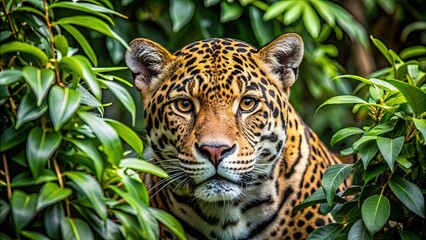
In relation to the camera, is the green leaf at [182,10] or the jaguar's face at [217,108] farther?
the green leaf at [182,10]

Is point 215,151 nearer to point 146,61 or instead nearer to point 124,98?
point 124,98

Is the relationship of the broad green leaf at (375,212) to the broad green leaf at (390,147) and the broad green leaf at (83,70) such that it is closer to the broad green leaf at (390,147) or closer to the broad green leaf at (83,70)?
the broad green leaf at (390,147)

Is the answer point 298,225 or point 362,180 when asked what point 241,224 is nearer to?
point 298,225

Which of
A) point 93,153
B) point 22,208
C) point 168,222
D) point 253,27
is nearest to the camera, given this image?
point 22,208

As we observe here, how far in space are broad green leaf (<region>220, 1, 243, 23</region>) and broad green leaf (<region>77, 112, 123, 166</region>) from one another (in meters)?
3.21

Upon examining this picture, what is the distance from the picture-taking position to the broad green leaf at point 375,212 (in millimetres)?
4082

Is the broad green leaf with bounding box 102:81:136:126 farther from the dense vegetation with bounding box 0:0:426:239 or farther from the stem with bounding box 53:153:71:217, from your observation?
the stem with bounding box 53:153:71:217

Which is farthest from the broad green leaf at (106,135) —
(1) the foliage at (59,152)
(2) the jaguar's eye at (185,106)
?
(2) the jaguar's eye at (185,106)

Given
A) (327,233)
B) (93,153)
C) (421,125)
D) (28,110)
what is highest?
(28,110)

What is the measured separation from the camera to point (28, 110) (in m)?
3.59

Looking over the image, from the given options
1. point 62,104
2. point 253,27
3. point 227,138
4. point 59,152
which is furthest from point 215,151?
point 253,27

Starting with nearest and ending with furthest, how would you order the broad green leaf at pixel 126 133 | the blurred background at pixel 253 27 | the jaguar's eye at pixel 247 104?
1. the broad green leaf at pixel 126 133
2. the jaguar's eye at pixel 247 104
3. the blurred background at pixel 253 27

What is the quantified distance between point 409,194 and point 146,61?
172 centimetres

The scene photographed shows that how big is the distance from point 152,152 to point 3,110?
1.30 meters
